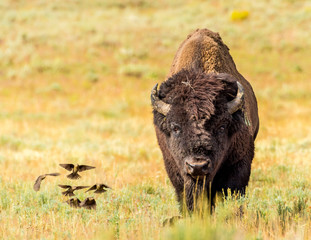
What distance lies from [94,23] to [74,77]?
1288cm

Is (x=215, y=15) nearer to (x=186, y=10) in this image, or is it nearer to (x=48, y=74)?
(x=186, y=10)

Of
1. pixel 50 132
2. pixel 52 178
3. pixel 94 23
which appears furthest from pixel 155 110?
pixel 94 23

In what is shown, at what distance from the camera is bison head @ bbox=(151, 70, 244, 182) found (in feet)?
15.4

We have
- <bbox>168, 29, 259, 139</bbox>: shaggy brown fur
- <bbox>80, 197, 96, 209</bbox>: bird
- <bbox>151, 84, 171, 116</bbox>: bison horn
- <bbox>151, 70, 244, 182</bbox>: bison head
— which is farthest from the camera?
<bbox>168, 29, 259, 139</bbox>: shaggy brown fur

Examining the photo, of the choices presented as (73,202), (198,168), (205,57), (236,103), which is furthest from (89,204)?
(205,57)

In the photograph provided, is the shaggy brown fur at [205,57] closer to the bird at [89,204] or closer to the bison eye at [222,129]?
the bison eye at [222,129]

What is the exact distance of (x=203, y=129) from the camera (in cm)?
488

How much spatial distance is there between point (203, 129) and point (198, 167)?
504 millimetres

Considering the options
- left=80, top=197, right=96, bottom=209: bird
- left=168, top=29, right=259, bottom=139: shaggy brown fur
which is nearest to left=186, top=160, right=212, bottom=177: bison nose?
left=80, top=197, right=96, bottom=209: bird

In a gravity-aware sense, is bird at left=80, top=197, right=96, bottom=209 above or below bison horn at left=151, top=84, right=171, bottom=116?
below

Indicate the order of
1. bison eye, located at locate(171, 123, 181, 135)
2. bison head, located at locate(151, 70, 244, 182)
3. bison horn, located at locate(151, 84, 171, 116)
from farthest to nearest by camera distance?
bison horn, located at locate(151, 84, 171, 116) → bison eye, located at locate(171, 123, 181, 135) → bison head, located at locate(151, 70, 244, 182)

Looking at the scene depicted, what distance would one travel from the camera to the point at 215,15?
134 feet

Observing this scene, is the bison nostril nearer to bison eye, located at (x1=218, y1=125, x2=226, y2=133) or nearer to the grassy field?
the grassy field

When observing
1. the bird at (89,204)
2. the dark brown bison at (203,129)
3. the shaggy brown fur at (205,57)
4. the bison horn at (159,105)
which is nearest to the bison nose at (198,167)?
the dark brown bison at (203,129)
